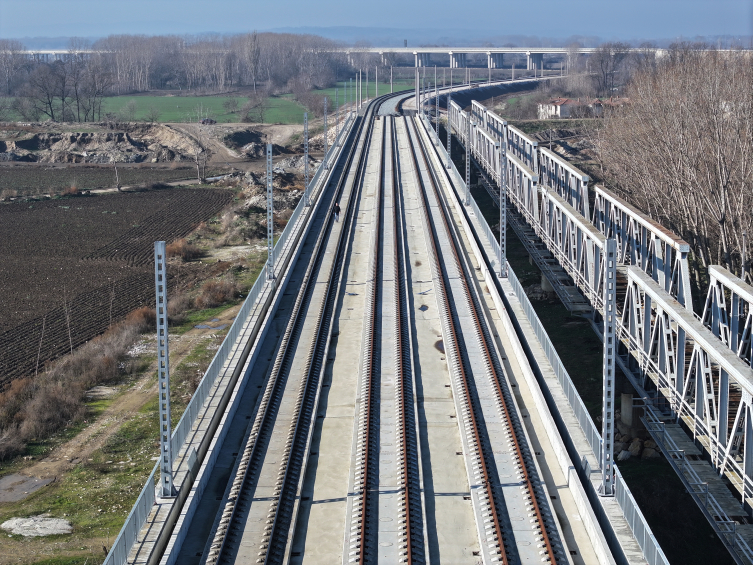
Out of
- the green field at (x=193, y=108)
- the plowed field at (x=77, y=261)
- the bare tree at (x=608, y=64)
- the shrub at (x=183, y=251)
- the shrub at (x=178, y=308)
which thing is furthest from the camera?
the bare tree at (x=608, y=64)

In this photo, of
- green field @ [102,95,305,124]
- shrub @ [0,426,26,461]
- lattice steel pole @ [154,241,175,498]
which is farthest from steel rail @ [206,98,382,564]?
green field @ [102,95,305,124]

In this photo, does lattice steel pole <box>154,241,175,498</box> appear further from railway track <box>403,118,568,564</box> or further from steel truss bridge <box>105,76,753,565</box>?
railway track <box>403,118,568,564</box>

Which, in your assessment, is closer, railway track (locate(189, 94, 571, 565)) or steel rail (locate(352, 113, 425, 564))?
railway track (locate(189, 94, 571, 565))

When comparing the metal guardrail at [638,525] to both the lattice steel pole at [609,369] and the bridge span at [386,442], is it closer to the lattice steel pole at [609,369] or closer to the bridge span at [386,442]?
the bridge span at [386,442]

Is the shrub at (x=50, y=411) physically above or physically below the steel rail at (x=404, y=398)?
below

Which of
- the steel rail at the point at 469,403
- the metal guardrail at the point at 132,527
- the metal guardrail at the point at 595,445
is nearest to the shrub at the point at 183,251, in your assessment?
the steel rail at the point at 469,403

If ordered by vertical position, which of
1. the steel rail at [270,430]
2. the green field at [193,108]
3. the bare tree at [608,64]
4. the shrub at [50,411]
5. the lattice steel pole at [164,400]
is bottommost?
the shrub at [50,411]
